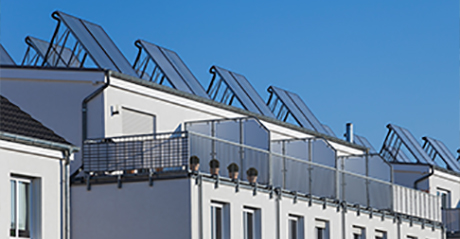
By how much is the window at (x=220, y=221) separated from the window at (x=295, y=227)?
3569 millimetres

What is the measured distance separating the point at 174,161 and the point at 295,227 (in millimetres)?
6327

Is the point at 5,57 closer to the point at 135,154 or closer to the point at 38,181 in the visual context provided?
the point at 135,154

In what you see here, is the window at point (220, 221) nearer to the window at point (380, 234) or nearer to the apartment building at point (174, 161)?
the apartment building at point (174, 161)

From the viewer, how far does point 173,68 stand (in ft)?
111

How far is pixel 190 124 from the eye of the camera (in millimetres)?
29922

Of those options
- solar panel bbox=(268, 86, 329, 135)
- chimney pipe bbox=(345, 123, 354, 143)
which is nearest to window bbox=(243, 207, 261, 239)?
solar panel bbox=(268, 86, 329, 135)

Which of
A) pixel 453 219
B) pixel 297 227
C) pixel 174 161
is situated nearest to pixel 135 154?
pixel 174 161

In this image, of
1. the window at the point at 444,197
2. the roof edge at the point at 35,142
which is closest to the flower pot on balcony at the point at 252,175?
the roof edge at the point at 35,142

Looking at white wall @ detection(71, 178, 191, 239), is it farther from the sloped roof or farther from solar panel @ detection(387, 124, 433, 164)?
solar panel @ detection(387, 124, 433, 164)

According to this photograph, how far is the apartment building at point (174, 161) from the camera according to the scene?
2494 cm

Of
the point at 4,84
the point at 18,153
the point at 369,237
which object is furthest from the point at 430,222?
the point at 18,153

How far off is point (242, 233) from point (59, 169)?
5782 mm

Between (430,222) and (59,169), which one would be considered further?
(430,222)

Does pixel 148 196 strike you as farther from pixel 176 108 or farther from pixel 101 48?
pixel 101 48
